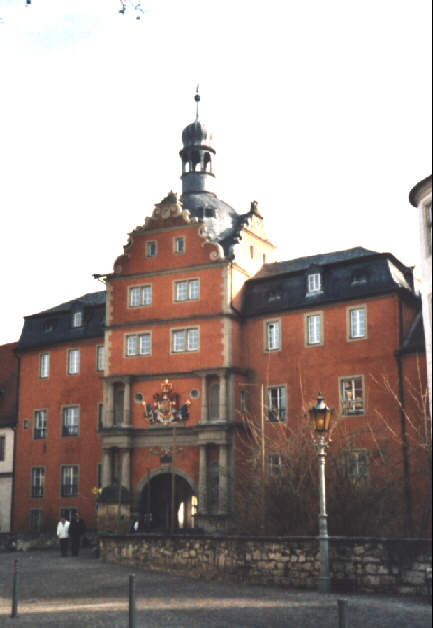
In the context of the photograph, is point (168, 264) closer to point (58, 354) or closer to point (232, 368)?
point (232, 368)

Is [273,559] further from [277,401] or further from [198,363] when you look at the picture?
[198,363]

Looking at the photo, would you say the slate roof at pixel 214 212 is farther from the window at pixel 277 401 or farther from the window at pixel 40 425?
the window at pixel 40 425

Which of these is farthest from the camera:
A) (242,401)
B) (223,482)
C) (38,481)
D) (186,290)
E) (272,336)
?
(38,481)

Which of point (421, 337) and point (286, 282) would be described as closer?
point (421, 337)

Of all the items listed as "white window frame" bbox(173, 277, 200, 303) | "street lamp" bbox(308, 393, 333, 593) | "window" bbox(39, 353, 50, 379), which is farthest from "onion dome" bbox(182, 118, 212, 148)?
"street lamp" bbox(308, 393, 333, 593)

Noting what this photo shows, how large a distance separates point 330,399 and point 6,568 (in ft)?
46.2

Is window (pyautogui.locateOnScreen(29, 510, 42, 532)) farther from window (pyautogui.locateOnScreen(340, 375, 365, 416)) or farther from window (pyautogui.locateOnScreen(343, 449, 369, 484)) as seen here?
window (pyautogui.locateOnScreen(343, 449, 369, 484))

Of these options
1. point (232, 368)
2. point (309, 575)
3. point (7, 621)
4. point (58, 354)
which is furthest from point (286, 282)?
point (7, 621)

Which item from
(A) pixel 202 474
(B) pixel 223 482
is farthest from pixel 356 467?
(A) pixel 202 474

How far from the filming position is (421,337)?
31984mm

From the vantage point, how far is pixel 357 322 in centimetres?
3325

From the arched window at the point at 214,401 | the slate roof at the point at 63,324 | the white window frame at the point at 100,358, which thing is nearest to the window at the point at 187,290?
the arched window at the point at 214,401

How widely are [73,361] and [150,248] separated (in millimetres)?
7711

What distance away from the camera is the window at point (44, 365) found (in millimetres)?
42469
